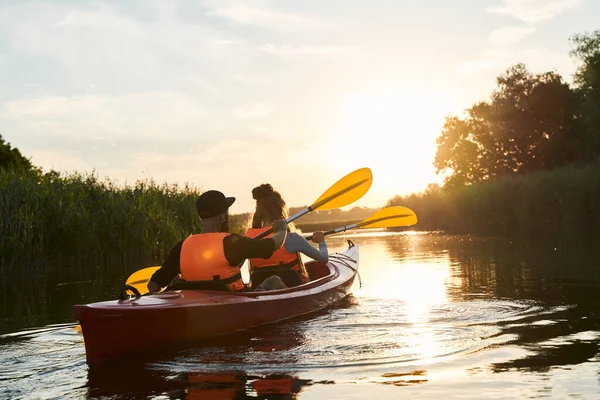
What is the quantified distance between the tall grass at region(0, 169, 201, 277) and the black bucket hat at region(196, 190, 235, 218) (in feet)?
24.8

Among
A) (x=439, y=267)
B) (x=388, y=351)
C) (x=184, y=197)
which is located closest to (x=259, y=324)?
(x=388, y=351)

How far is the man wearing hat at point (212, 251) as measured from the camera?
5.66m

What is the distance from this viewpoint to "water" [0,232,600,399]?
4.07m

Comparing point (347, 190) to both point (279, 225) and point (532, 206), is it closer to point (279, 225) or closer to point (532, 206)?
point (279, 225)

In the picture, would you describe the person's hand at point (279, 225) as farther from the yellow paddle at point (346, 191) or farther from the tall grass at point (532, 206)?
the tall grass at point (532, 206)

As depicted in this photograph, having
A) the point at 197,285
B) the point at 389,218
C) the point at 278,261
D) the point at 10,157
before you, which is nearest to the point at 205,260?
the point at 197,285

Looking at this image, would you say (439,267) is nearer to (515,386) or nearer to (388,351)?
(388,351)

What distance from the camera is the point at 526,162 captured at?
1465 inches

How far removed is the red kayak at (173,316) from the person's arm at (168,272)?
326 mm

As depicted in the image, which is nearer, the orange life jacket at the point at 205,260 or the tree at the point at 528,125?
the orange life jacket at the point at 205,260

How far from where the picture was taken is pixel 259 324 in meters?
6.27

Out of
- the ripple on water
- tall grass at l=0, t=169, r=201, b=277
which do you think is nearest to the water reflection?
the ripple on water

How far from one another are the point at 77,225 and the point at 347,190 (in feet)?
21.1

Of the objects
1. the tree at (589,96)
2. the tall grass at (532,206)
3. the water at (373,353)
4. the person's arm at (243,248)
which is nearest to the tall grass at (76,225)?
the water at (373,353)
